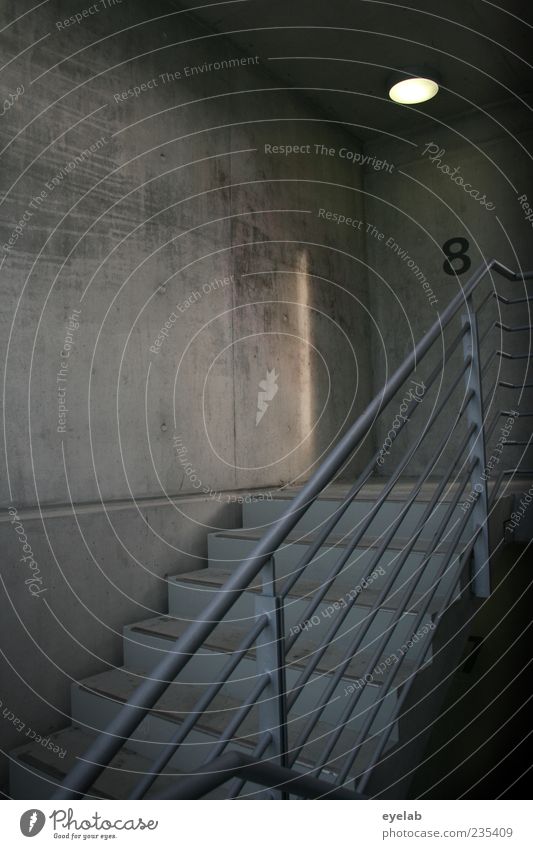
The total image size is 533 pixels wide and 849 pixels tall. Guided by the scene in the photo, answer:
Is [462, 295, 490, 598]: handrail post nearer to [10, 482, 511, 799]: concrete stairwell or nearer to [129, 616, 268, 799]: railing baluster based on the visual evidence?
[10, 482, 511, 799]: concrete stairwell

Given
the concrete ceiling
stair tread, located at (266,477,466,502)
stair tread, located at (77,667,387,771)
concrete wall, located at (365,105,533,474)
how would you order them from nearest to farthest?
1. stair tread, located at (77,667,387,771)
2. stair tread, located at (266,477,466,502)
3. the concrete ceiling
4. concrete wall, located at (365,105,533,474)

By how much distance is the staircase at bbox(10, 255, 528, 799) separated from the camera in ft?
4.07

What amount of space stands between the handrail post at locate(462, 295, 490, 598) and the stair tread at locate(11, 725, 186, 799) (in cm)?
115

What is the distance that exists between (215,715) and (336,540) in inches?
33.9

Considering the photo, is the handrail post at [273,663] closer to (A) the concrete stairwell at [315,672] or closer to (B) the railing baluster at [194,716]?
(B) the railing baluster at [194,716]

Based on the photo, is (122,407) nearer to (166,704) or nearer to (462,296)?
(166,704)

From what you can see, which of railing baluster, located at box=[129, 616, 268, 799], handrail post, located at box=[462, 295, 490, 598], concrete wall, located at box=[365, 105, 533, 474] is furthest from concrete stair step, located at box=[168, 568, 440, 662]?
concrete wall, located at box=[365, 105, 533, 474]

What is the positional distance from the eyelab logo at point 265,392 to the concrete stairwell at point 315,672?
3.14 feet

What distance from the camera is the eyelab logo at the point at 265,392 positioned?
138 inches

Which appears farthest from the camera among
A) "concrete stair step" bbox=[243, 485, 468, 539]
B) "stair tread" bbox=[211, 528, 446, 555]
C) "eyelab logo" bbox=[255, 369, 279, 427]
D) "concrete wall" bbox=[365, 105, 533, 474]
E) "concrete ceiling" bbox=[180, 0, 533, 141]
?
"concrete wall" bbox=[365, 105, 533, 474]
